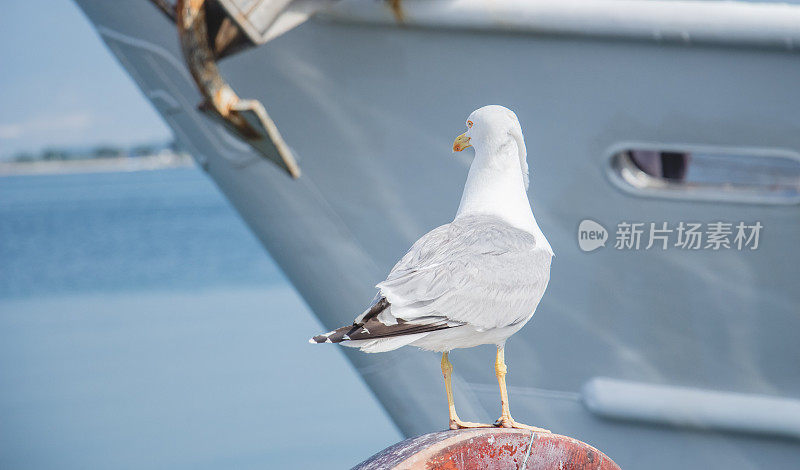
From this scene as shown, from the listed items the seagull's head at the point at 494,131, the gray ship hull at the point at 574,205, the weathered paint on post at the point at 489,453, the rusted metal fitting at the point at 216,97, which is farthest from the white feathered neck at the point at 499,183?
the gray ship hull at the point at 574,205

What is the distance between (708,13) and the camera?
2.66 meters

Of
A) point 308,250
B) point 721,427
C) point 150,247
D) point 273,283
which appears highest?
point 721,427

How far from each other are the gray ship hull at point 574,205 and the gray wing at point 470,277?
1162mm

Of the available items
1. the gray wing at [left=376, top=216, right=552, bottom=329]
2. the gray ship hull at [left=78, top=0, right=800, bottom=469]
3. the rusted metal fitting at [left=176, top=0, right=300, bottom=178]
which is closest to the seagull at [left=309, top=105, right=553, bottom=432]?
the gray wing at [left=376, top=216, right=552, bottom=329]

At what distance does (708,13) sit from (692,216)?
60 cm

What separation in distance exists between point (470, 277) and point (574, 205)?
1.39 m

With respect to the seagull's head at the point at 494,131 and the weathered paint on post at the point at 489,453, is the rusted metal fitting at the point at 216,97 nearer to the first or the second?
the seagull's head at the point at 494,131

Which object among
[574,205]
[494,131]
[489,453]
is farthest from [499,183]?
[574,205]

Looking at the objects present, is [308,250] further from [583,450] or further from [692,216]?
[583,450]

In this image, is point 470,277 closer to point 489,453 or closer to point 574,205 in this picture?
point 489,453

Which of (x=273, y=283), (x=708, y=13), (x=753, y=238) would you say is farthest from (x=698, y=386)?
(x=273, y=283)

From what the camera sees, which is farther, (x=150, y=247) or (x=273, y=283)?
(x=150, y=247)

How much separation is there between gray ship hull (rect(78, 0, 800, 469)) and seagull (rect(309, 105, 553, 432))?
108cm

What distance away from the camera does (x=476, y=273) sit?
1733 millimetres
